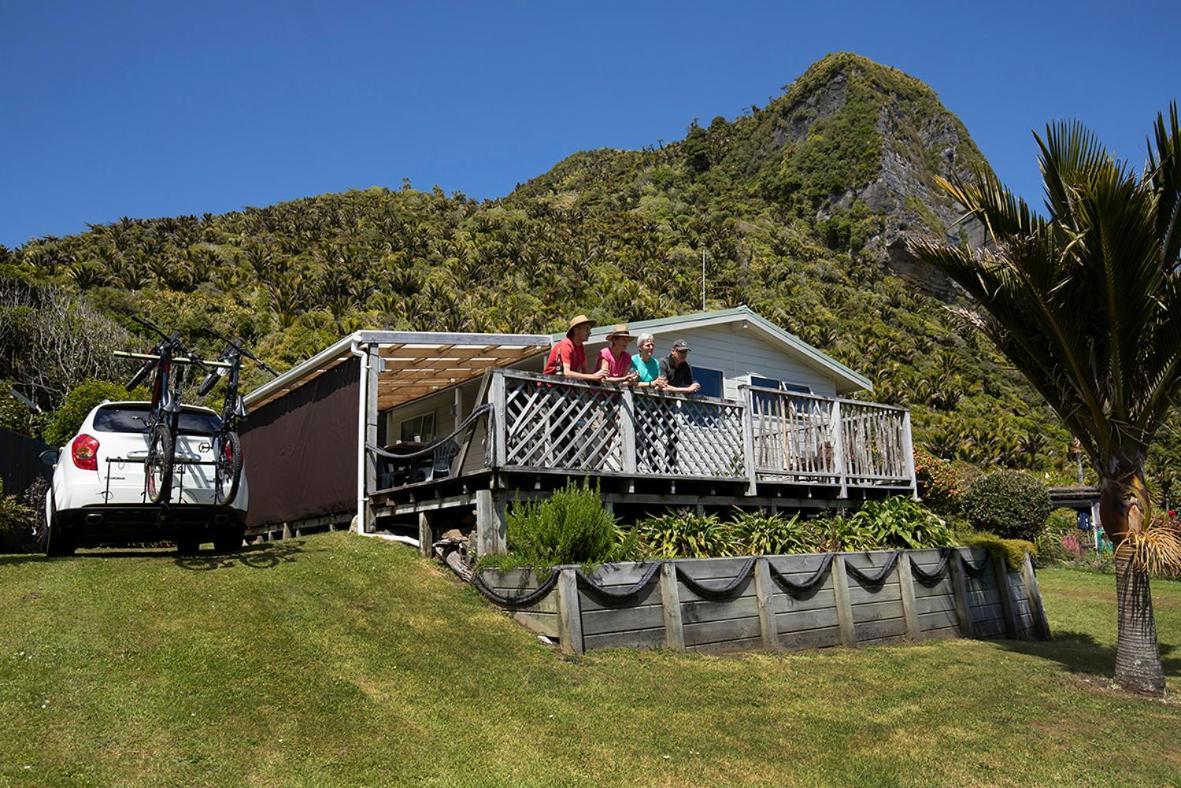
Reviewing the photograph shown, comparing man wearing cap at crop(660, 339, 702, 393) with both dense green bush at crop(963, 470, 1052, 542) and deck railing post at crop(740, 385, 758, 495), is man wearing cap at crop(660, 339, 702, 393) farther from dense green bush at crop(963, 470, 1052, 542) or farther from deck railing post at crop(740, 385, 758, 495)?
dense green bush at crop(963, 470, 1052, 542)

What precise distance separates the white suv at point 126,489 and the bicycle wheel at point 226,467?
103 millimetres

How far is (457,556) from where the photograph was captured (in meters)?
9.25

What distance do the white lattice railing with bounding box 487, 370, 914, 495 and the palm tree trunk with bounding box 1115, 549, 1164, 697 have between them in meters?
3.86

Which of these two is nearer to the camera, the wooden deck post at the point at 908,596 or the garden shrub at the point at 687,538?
the garden shrub at the point at 687,538

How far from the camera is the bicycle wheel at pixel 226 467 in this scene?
8.55m

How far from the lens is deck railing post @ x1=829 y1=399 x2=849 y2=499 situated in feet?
38.8

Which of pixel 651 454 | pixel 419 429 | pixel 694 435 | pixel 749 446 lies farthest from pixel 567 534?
pixel 419 429

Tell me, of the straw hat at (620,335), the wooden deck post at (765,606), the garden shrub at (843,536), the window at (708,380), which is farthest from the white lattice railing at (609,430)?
the window at (708,380)

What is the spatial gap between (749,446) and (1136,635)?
14.7ft

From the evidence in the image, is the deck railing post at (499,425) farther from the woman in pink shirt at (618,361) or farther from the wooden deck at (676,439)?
the woman in pink shirt at (618,361)

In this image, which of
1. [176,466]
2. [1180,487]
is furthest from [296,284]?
[1180,487]

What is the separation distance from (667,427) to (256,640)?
538 centimetres

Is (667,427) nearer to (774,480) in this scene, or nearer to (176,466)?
(774,480)

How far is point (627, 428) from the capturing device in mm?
9734
